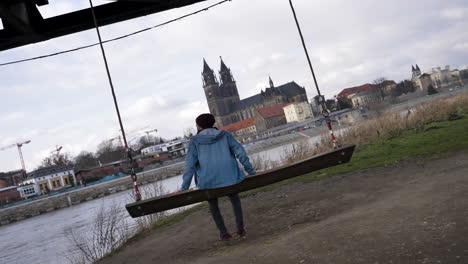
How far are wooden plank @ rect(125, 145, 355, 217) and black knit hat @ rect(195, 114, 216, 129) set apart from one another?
3.02 ft

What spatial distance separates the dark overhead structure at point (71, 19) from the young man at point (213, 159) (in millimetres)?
2387

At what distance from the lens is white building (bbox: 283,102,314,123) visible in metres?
131

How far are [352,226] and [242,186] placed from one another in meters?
1.51

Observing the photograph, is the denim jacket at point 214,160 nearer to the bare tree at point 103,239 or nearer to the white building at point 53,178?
the bare tree at point 103,239

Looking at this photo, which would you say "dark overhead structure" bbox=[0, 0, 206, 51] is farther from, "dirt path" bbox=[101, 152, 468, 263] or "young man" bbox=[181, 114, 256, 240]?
"dirt path" bbox=[101, 152, 468, 263]

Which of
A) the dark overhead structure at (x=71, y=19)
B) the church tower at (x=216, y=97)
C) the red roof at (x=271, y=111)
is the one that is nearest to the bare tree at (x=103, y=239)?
the dark overhead structure at (x=71, y=19)

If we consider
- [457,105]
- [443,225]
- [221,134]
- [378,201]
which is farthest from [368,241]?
[457,105]

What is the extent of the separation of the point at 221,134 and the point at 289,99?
153 metres

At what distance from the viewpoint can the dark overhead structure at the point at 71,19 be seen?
6.04 m

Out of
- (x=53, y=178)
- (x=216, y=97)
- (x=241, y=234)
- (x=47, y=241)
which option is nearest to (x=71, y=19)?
(x=241, y=234)

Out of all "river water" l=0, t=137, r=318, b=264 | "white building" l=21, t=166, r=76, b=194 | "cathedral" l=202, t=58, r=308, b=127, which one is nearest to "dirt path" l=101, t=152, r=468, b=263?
"river water" l=0, t=137, r=318, b=264

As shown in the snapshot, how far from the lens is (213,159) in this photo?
5.07 metres

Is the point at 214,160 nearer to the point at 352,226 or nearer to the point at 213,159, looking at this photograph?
the point at 213,159

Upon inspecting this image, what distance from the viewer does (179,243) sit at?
256 inches
